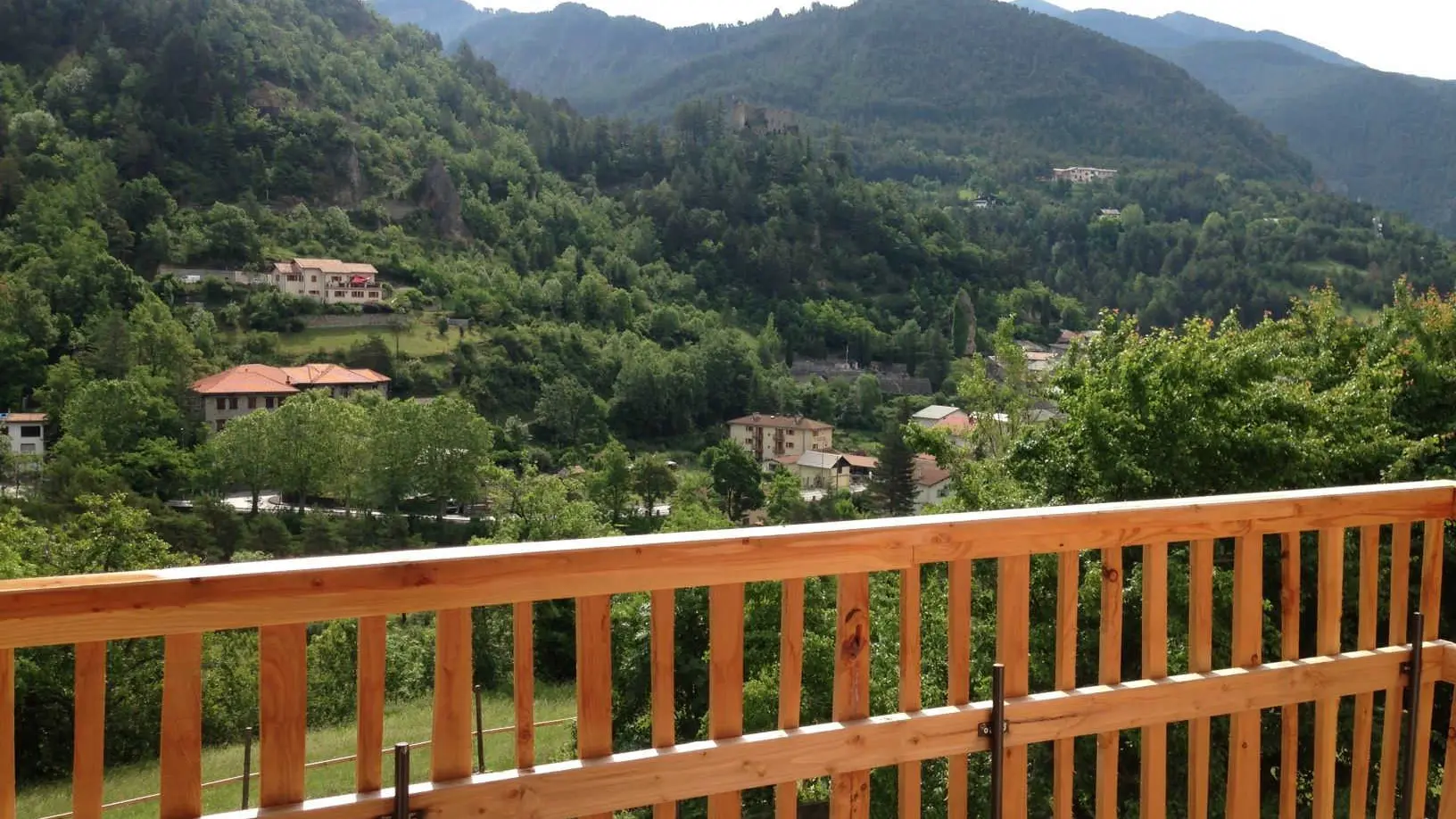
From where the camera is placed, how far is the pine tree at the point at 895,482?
42.4m

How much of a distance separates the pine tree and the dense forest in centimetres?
23

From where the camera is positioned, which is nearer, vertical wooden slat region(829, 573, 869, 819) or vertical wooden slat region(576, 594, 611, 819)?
vertical wooden slat region(576, 594, 611, 819)

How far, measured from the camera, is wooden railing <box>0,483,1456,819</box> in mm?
1417

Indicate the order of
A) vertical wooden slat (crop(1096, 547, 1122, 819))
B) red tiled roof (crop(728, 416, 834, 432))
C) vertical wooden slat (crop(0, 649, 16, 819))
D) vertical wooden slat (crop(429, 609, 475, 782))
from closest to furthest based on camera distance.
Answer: vertical wooden slat (crop(0, 649, 16, 819)) < vertical wooden slat (crop(429, 609, 475, 782)) < vertical wooden slat (crop(1096, 547, 1122, 819)) < red tiled roof (crop(728, 416, 834, 432))

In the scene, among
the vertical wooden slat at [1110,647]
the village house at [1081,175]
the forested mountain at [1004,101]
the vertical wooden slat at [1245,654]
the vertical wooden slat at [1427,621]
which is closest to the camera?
the vertical wooden slat at [1110,647]

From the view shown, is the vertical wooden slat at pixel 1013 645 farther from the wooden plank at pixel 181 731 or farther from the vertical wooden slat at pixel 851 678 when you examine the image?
the wooden plank at pixel 181 731

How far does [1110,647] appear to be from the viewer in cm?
204

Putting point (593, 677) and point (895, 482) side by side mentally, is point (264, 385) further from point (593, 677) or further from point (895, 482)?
point (593, 677)

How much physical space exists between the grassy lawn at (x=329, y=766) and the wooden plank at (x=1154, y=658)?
121cm

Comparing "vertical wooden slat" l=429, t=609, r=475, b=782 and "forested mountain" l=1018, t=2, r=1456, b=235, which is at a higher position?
"forested mountain" l=1018, t=2, r=1456, b=235

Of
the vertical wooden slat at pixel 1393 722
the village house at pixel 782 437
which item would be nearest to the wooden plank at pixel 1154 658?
the vertical wooden slat at pixel 1393 722

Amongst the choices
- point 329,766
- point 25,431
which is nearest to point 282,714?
point 329,766

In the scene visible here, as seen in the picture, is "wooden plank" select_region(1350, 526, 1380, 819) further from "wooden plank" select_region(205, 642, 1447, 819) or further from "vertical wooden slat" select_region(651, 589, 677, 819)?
"vertical wooden slat" select_region(651, 589, 677, 819)

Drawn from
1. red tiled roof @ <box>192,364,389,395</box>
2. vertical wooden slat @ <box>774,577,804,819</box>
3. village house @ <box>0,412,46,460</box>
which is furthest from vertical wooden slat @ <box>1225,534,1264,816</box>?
red tiled roof @ <box>192,364,389,395</box>
